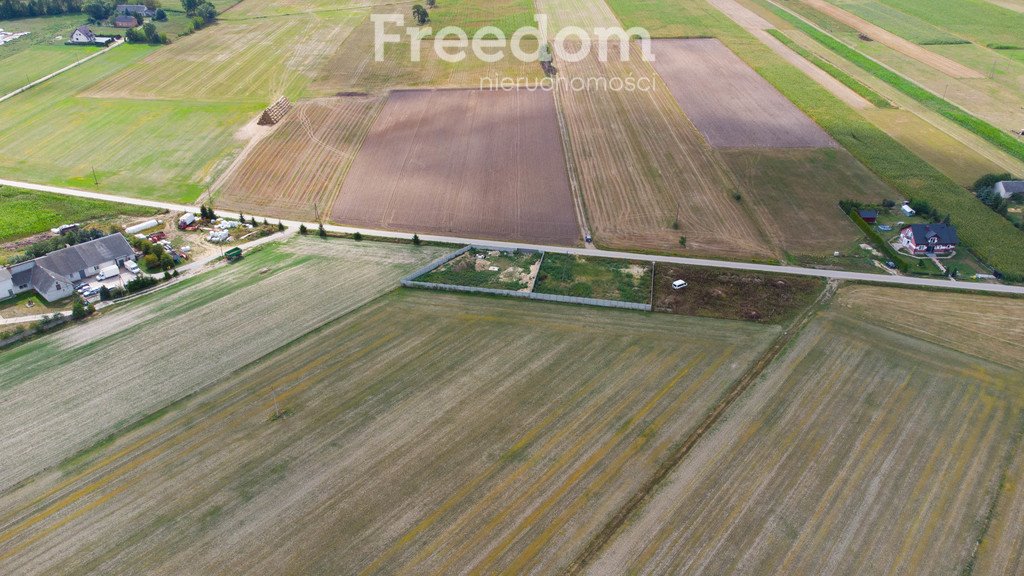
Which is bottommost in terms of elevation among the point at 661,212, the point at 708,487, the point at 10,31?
the point at 708,487

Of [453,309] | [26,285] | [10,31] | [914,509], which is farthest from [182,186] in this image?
[10,31]

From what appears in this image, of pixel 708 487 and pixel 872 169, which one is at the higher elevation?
pixel 872 169

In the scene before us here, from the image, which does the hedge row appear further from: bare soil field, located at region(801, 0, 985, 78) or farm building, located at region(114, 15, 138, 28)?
farm building, located at region(114, 15, 138, 28)

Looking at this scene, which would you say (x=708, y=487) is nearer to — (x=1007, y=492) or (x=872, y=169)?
(x=1007, y=492)

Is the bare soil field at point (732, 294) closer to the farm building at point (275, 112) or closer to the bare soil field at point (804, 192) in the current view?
the bare soil field at point (804, 192)

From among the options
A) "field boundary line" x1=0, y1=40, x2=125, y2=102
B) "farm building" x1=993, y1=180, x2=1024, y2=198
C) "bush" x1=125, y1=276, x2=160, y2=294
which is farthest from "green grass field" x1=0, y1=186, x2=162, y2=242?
"farm building" x1=993, y1=180, x2=1024, y2=198

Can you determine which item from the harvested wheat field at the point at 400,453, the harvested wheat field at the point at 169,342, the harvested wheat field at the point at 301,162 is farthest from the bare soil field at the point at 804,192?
the harvested wheat field at the point at 301,162

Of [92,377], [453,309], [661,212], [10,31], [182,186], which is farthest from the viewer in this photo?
[10,31]
